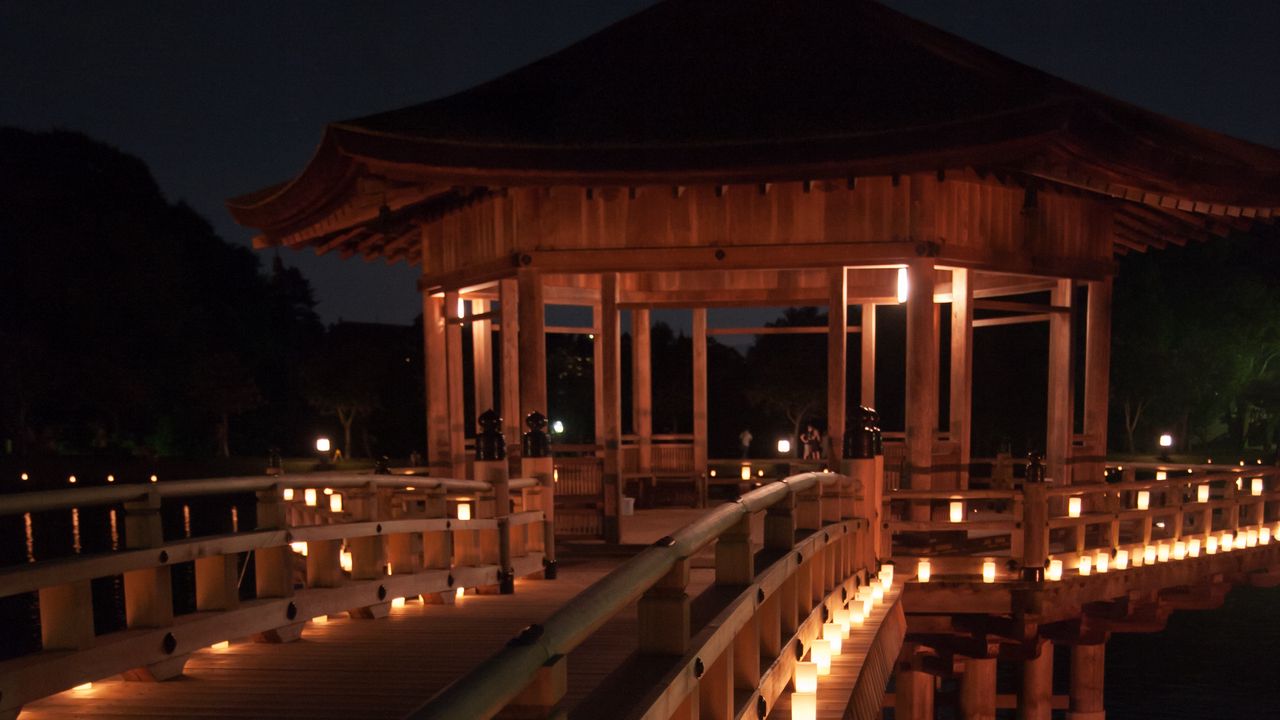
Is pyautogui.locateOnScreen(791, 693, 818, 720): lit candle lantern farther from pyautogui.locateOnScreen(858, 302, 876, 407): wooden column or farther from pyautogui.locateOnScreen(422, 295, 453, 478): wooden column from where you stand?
pyautogui.locateOnScreen(858, 302, 876, 407): wooden column

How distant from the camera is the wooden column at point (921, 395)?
10648mm

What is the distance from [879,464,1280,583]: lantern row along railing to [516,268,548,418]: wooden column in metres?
4.15

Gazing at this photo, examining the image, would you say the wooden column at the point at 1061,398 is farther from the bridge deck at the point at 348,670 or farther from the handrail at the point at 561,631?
the handrail at the point at 561,631

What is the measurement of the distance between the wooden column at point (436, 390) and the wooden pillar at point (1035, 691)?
8370mm

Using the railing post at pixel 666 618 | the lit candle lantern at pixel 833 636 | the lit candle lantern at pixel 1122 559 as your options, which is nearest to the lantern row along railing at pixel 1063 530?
the lit candle lantern at pixel 1122 559

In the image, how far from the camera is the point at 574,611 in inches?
94.3

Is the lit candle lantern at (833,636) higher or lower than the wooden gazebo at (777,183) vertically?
lower

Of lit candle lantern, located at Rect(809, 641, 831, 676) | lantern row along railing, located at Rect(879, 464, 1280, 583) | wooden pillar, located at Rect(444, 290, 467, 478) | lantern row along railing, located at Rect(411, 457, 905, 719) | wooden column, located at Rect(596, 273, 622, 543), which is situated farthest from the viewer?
wooden pillar, located at Rect(444, 290, 467, 478)

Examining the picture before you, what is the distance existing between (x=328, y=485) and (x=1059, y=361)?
31.3 feet

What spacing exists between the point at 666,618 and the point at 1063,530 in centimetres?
1049

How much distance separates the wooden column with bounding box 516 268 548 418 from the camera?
11.2 m

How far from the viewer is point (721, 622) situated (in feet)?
11.4

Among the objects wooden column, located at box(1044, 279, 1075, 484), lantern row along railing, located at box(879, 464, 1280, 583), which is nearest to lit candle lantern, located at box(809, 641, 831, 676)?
lantern row along railing, located at box(879, 464, 1280, 583)

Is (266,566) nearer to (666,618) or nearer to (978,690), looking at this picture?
(666,618)
